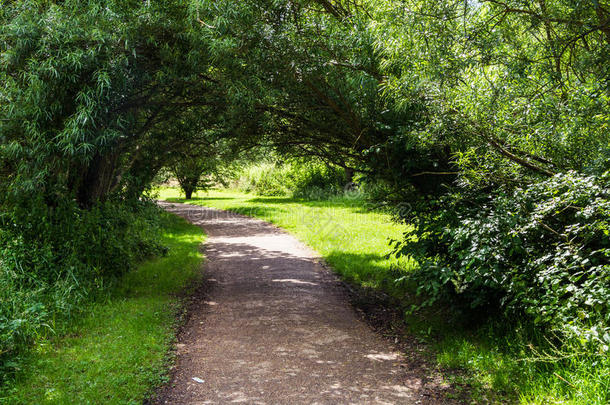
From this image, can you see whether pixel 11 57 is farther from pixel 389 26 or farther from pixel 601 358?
pixel 601 358

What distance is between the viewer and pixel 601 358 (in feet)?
11.3

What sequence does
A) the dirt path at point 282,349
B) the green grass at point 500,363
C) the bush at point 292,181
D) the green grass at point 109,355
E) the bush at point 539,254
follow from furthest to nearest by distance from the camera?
the bush at point 292,181 < the dirt path at point 282,349 < the green grass at point 109,355 < the bush at point 539,254 < the green grass at point 500,363

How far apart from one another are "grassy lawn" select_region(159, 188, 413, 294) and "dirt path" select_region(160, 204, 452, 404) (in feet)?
2.36

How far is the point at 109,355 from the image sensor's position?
15.5 ft

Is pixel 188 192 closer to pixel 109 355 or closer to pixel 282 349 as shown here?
pixel 109 355

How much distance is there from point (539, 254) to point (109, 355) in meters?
4.57

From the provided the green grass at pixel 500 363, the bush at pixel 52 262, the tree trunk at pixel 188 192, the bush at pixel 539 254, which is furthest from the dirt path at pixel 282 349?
the tree trunk at pixel 188 192

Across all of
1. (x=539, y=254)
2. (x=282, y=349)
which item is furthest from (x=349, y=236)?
(x=539, y=254)

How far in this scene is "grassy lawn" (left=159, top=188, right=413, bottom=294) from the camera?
27.6 ft

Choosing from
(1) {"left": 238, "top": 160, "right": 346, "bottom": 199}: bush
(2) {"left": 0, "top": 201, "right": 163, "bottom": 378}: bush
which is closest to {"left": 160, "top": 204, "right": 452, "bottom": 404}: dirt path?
(2) {"left": 0, "top": 201, "right": 163, "bottom": 378}: bush

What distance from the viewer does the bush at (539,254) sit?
358 cm

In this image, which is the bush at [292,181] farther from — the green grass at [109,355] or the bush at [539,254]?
the bush at [539,254]

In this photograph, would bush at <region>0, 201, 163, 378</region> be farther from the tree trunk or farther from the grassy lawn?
the tree trunk

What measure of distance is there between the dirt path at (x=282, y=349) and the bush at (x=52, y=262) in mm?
1631
